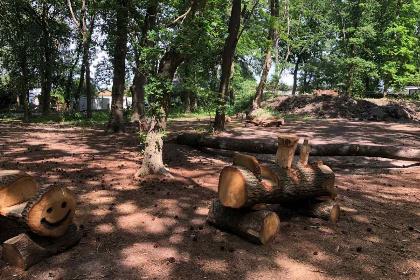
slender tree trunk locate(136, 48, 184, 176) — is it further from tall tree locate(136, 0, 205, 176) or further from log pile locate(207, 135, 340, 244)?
log pile locate(207, 135, 340, 244)

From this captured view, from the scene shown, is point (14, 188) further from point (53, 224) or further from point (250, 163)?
point (250, 163)

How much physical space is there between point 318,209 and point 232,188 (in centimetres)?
183

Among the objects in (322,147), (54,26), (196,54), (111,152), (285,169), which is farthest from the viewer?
(54,26)

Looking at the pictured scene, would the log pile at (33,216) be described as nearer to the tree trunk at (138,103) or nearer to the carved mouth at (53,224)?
the carved mouth at (53,224)

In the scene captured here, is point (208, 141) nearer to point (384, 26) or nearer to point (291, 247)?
point (291, 247)

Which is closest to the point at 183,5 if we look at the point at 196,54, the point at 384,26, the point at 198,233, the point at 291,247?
the point at 196,54

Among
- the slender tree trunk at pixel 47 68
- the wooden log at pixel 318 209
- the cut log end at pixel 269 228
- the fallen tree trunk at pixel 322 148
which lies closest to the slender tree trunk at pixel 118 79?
the fallen tree trunk at pixel 322 148

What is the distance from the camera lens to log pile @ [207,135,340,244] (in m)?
3.99

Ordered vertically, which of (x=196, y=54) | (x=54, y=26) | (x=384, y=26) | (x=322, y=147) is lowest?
(x=322, y=147)

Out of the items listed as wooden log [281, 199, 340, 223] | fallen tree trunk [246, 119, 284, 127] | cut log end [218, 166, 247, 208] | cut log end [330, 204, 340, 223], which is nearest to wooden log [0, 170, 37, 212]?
cut log end [218, 166, 247, 208]

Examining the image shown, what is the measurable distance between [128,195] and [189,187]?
56.5 inches

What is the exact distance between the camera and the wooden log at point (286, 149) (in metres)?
4.53

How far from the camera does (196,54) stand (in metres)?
6.70

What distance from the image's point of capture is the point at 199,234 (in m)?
4.38
